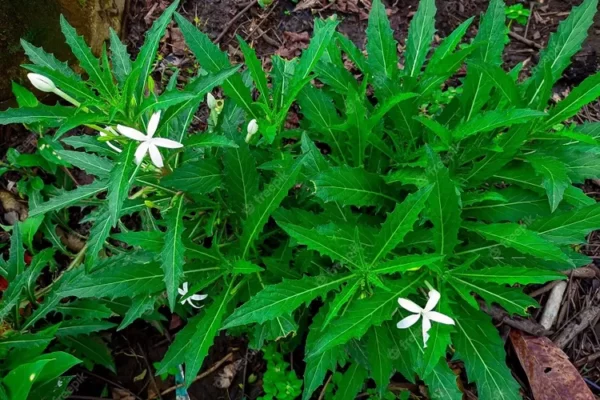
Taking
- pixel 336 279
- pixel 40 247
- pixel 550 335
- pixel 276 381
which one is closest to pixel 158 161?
pixel 336 279

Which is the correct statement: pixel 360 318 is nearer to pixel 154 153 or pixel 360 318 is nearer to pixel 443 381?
pixel 443 381

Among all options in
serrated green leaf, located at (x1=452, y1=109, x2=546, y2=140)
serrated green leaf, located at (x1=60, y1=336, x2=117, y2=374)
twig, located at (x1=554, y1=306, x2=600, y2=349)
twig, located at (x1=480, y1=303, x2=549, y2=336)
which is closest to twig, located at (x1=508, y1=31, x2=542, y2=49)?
twig, located at (x1=554, y1=306, x2=600, y2=349)

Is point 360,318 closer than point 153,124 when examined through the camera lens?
No

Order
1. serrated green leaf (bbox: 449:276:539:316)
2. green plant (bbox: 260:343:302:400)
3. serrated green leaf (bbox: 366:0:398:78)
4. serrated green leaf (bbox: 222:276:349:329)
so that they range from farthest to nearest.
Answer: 1. green plant (bbox: 260:343:302:400)
2. serrated green leaf (bbox: 366:0:398:78)
3. serrated green leaf (bbox: 449:276:539:316)
4. serrated green leaf (bbox: 222:276:349:329)

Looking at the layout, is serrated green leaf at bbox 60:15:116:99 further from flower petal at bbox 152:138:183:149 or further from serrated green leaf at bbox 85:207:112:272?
serrated green leaf at bbox 85:207:112:272

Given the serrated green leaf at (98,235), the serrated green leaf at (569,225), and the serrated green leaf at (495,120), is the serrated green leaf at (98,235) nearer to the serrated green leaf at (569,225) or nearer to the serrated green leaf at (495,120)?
the serrated green leaf at (495,120)

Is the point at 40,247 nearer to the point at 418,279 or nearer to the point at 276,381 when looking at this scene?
the point at 276,381

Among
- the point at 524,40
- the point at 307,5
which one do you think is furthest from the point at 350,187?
the point at 524,40
